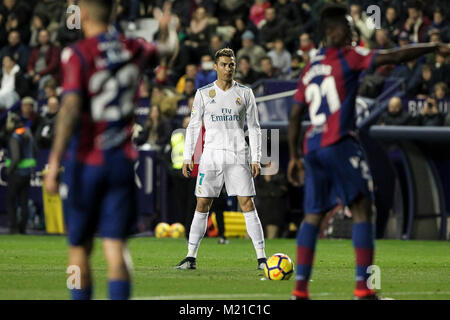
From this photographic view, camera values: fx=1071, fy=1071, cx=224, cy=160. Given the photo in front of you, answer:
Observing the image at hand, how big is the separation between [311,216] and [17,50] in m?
19.9

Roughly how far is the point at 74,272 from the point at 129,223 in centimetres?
60

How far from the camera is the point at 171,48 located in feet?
23.7

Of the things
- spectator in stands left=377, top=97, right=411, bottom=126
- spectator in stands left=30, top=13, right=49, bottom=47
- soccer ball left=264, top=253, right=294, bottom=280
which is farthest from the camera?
spectator in stands left=30, top=13, right=49, bottom=47

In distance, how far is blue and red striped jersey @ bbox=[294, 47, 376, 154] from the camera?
8.20 metres

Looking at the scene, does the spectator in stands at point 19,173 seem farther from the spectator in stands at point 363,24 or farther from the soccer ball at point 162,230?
the spectator in stands at point 363,24

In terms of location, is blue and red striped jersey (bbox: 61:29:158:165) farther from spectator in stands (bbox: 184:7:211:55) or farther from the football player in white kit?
spectator in stands (bbox: 184:7:211:55)

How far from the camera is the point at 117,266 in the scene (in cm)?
675

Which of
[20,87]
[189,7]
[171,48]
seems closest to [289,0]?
[189,7]

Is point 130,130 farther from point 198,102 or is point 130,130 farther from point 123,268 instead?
point 198,102

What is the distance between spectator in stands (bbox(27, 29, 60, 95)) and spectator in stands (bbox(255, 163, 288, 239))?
8141 millimetres

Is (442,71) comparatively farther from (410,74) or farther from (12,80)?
(12,80)

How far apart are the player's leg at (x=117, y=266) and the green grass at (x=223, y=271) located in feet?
6.88

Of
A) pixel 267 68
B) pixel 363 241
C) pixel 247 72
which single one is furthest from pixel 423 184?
pixel 363 241

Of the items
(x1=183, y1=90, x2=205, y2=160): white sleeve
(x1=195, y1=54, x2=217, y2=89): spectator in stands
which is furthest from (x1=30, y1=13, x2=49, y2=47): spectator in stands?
(x1=183, y1=90, x2=205, y2=160): white sleeve
